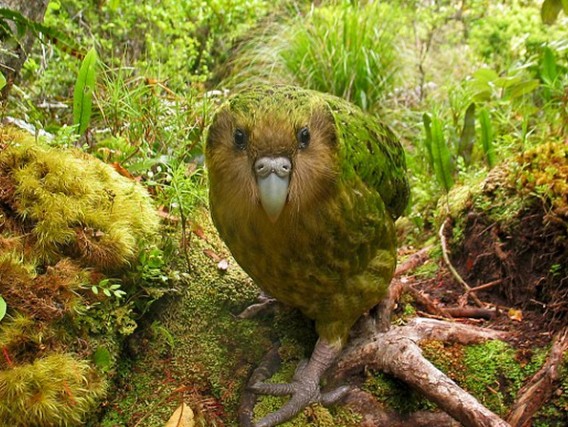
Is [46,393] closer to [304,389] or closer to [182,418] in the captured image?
[182,418]

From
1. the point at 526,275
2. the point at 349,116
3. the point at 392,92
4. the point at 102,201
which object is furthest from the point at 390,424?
the point at 392,92

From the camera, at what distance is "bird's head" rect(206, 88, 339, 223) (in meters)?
1.91

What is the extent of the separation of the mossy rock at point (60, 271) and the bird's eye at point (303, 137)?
32.7 inches

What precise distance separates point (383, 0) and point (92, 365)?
770cm

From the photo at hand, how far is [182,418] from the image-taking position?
7.10 ft

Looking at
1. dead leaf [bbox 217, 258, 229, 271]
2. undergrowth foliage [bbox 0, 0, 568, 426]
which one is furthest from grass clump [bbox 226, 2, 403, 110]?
dead leaf [bbox 217, 258, 229, 271]

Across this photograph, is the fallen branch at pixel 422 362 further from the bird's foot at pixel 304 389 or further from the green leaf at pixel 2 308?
the green leaf at pixel 2 308

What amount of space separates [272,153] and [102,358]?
3.28 feet

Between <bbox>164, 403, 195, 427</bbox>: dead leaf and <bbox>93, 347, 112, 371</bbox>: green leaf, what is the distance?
31 centimetres

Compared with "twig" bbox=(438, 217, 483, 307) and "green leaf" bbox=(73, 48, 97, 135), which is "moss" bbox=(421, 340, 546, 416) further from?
"green leaf" bbox=(73, 48, 97, 135)

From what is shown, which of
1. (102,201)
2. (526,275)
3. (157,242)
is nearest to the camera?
(102,201)

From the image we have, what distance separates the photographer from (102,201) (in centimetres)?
234

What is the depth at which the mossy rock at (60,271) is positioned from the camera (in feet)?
6.09

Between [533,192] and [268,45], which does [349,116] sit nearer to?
[533,192]
